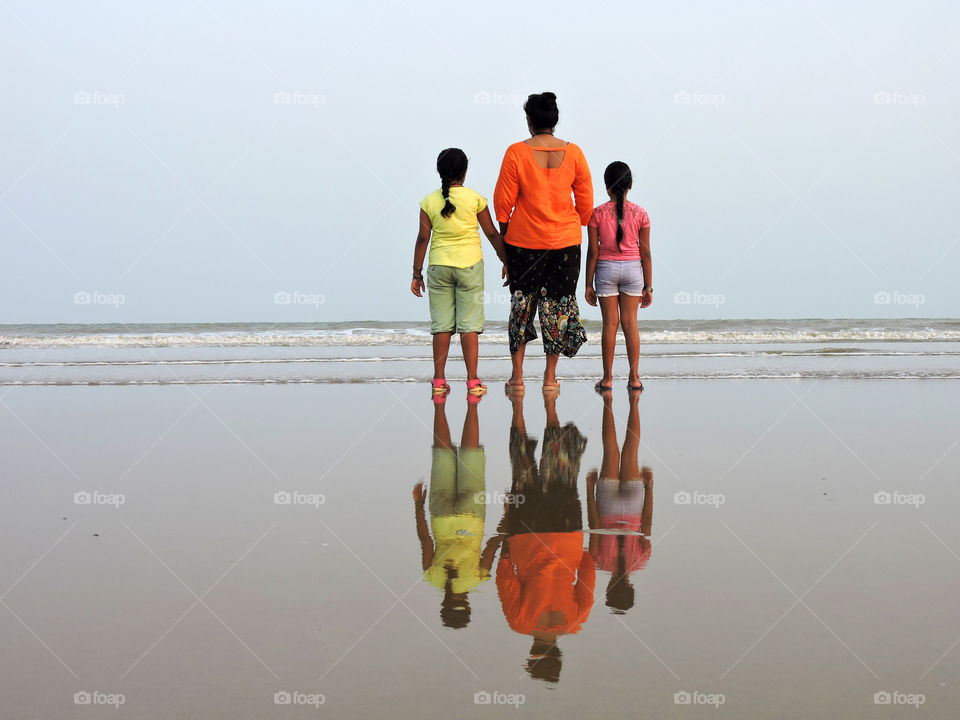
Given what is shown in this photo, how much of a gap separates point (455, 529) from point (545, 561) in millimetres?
430

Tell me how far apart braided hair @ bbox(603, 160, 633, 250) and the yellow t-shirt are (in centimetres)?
103

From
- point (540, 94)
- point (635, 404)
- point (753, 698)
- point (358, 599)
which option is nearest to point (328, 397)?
point (635, 404)

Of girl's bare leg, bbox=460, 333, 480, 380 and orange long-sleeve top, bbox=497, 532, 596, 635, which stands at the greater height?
girl's bare leg, bbox=460, 333, 480, 380

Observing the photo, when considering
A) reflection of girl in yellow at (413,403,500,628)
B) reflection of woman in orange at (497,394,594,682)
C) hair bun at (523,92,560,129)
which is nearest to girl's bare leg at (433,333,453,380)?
hair bun at (523,92,560,129)

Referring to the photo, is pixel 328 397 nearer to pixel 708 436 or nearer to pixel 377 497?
pixel 708 436

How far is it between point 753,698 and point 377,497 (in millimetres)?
1803

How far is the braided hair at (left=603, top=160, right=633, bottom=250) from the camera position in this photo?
22.8 feet

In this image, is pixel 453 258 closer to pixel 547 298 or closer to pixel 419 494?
pixel 547 298

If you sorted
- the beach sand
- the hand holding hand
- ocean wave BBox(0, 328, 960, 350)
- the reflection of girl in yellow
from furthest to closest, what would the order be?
ocean wave BBox(0, 328, 960, 350) → the hand holding hand → the reflection of girl in yellow → the beach sand

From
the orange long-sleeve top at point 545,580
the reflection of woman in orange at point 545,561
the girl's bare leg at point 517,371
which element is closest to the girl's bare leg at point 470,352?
the girl's bare leg at point 517,371

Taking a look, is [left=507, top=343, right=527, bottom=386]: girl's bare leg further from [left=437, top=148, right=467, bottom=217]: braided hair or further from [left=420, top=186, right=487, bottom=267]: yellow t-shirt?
[left=437, top=148, right=467, bottom=217]: braided hair

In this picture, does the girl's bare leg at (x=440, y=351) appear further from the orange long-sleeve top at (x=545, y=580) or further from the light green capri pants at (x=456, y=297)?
the orange long-sleeve top at (x=545, y=580)

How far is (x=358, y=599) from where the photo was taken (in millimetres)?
2039

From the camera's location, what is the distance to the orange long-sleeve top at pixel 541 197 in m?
6.65
